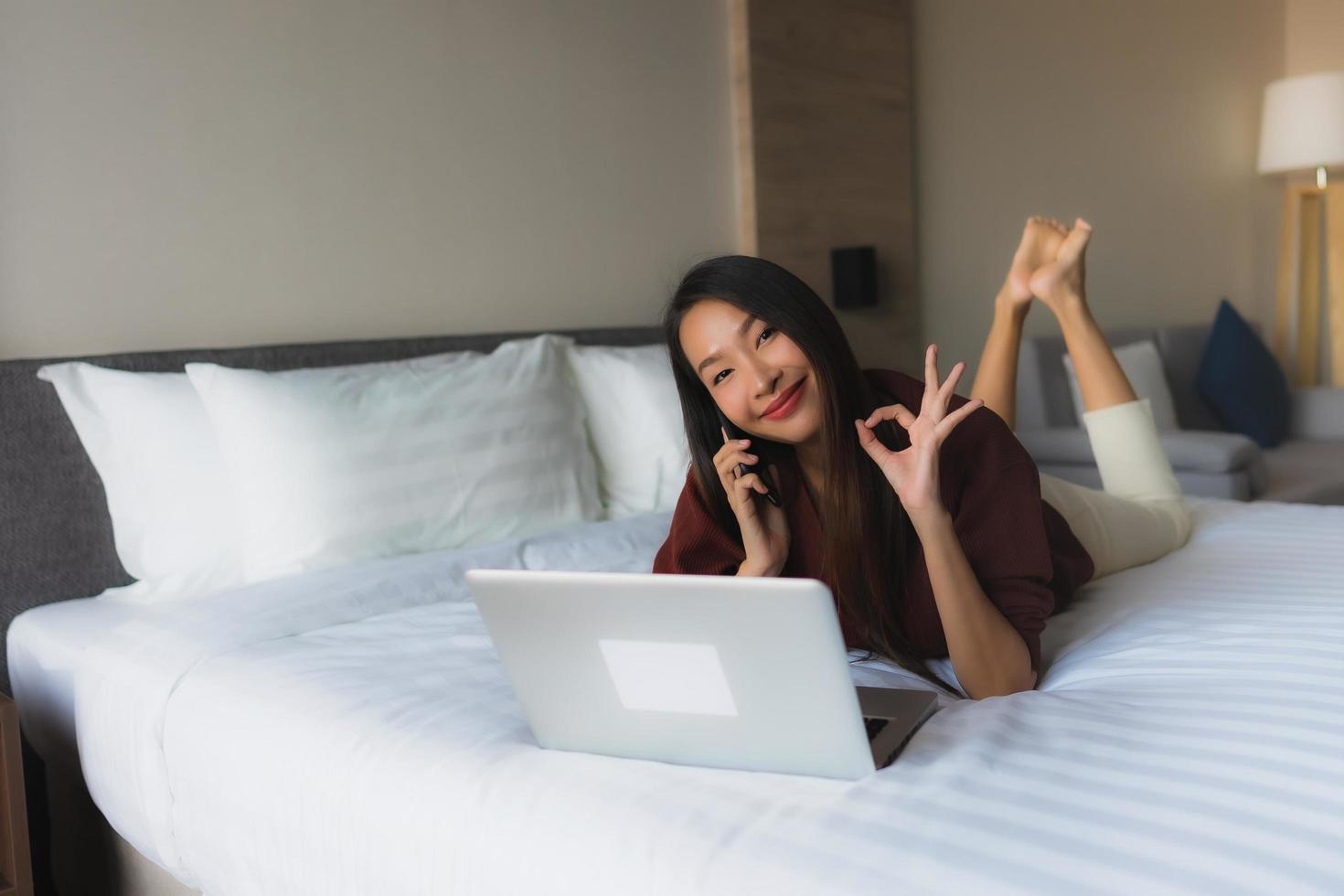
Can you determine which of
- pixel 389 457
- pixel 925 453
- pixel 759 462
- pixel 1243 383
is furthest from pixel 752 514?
pixel 1243 383

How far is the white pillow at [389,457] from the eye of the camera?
84.8 inches

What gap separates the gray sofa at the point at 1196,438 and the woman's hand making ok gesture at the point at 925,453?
2514 mm

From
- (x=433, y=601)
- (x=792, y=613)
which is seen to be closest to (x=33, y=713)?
(x=433, y=601)

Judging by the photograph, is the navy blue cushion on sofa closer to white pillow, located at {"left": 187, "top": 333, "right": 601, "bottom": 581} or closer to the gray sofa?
the gray sofa

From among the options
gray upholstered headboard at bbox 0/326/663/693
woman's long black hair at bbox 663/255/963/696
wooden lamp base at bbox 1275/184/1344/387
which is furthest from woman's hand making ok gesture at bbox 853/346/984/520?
wooden lamp base at bbox 1275/184/1344/387

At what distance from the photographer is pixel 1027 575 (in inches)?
56.9

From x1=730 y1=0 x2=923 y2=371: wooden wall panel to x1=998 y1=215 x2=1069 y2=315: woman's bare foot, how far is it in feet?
4.13

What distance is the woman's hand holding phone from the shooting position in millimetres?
1489

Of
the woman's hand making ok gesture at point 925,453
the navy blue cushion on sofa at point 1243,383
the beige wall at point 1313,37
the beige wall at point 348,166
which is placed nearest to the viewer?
the woman's hand making ok gesture at point 925,453

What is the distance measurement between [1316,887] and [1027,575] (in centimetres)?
59

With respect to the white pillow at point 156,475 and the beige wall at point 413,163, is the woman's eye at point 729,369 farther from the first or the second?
the beige wall at point 413,163

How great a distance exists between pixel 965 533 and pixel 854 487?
0.49 ft

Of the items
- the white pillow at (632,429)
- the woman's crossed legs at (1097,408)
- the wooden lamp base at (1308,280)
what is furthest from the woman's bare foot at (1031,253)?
the wooden lamp base at (1308,280)

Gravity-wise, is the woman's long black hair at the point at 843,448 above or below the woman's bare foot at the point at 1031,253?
below
